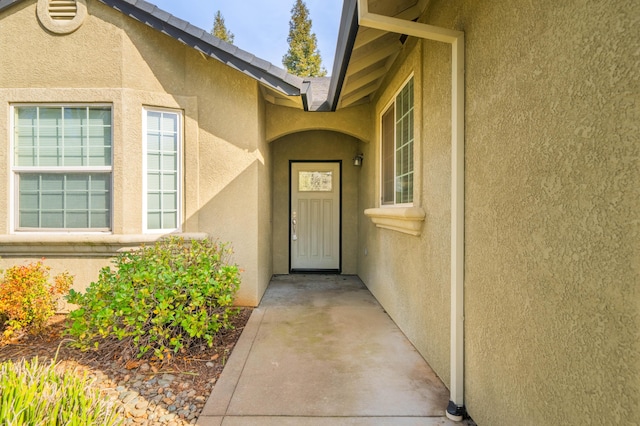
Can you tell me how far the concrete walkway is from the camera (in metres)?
2.59

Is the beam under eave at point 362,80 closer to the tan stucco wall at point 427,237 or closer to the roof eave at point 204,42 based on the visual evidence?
the tan stucco wall at point 427,237

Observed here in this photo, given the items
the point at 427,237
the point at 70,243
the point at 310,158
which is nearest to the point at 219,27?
the point at 310,158

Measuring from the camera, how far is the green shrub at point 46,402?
1.76 meters

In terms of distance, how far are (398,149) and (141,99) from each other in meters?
3.72

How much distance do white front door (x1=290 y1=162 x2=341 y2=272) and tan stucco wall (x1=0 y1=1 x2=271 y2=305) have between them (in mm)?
2618

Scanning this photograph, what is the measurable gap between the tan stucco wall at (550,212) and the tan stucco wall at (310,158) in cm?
476

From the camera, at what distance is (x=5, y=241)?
4.64 m

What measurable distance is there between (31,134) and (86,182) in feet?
3.38

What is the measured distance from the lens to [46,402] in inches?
74.7

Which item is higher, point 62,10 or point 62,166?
point 62,10

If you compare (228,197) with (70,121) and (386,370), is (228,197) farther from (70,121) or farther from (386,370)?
(386,370)

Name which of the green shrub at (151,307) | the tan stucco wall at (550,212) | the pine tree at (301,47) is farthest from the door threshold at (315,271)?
the pine tree at (301,47)

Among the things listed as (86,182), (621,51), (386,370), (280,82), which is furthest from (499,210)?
(86,182)

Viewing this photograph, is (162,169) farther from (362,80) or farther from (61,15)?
(362,80)
